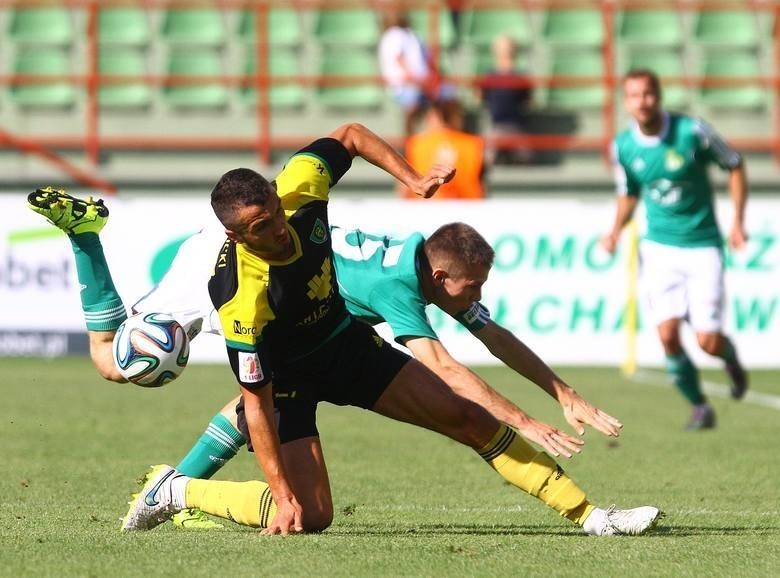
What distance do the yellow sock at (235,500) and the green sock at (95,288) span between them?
1.26 metres

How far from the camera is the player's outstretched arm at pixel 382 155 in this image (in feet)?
19.8

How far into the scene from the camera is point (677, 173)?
412 inches

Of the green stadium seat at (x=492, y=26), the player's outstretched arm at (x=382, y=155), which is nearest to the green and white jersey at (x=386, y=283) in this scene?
the player's outstretched arm at (x=382, y=155)

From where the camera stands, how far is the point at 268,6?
18516 mm

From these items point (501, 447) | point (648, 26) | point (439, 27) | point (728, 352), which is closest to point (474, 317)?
point (501, 447)

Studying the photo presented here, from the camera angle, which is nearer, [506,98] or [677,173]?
[677,173]

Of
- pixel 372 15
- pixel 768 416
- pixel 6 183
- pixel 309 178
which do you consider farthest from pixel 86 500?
pixel 372 15

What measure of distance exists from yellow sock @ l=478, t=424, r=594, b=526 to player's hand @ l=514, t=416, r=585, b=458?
0.38 metres

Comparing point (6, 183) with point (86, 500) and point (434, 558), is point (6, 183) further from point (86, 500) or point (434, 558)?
point (434, 558)

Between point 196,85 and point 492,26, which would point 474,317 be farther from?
point 492,26

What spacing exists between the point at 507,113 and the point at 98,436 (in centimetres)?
961

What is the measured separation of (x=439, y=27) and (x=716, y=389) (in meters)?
7.61

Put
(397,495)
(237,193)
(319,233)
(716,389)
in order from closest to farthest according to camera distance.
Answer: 1. (237,193)
2. (319,233)
3. (397,495)
4. (716,389)

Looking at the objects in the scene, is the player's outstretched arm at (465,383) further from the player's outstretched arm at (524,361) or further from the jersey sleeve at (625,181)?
the jersey sleeve at (625,181)
